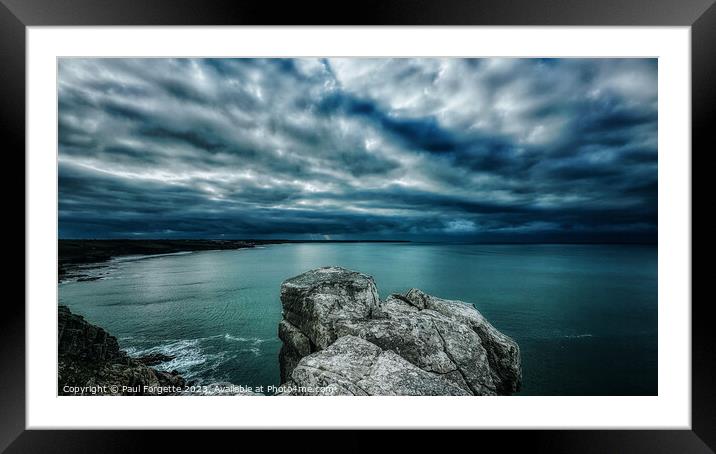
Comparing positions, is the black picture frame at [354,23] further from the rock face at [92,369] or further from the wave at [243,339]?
the wave at [243,339]

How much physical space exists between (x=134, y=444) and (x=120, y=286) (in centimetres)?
855

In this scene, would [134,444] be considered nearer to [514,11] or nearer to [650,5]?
[514,11]

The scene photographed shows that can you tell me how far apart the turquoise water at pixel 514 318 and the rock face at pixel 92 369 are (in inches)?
27.7

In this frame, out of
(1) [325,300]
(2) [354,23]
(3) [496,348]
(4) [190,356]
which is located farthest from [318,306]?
(4) [190,356]

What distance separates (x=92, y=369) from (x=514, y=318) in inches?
557

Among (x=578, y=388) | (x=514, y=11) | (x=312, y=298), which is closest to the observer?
(x=514, y=11)

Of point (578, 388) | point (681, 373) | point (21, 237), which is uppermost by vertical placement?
point (21, 237)

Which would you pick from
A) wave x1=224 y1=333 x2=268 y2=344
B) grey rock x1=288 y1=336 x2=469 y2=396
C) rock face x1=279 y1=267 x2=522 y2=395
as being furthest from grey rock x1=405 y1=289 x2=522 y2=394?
wave x1=224 y1=333 x2=268 y2=344

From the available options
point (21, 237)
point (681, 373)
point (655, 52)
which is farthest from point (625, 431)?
point (21, 237)

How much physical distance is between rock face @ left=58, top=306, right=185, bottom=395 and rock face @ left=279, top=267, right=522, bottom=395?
1641mm

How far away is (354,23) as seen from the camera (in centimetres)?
186

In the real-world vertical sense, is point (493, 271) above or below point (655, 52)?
below

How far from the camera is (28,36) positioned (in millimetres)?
2002

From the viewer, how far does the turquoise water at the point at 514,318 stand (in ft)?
15.4
